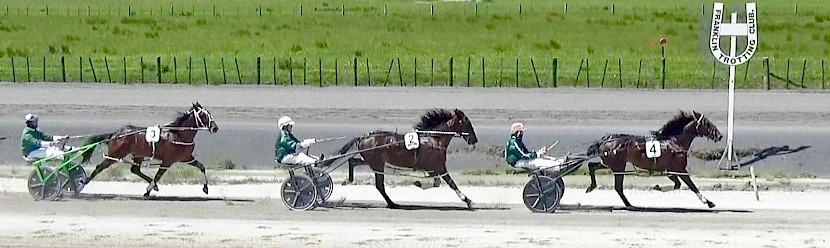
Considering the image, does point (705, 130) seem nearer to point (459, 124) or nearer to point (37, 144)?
point (459, 124)

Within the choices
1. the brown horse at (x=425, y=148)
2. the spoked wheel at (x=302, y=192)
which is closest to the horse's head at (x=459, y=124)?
the brown horse at (x=425, y=148)

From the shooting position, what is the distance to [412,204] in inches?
670

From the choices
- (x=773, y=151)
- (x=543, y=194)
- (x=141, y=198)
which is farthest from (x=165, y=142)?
(x=773, y=151)

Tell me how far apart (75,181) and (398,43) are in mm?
28396

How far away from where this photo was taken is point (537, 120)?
88.7 ft

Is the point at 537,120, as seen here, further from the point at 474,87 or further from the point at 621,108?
the point at 474,87

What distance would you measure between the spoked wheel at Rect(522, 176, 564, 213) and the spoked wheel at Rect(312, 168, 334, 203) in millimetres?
2219

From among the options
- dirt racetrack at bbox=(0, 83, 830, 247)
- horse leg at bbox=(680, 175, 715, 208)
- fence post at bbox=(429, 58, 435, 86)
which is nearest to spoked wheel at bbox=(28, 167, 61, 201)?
dirt racetrack at bbox=(0, 83, 830, 247)

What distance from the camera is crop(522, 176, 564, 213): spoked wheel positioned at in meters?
15.9

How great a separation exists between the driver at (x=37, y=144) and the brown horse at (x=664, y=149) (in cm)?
614

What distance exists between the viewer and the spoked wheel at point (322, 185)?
16.2m

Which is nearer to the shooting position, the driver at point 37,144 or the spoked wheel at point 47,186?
the driver at point 37,144

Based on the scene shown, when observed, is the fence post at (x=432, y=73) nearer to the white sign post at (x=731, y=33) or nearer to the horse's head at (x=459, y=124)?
the white sign post at (x=731, y=33)

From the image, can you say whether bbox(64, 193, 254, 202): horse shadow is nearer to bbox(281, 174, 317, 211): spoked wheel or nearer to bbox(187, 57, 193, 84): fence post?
bbox(281, 174, 317, 211): spoked wheel
